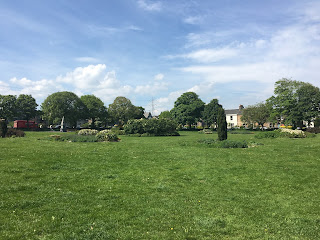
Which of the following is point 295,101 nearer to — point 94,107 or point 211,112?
point 211,112

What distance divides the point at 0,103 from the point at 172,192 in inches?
2695

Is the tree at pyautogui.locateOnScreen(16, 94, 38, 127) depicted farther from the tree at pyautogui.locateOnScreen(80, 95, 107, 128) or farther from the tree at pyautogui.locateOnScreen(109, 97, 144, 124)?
the tree at pyautogui.locateOnScreen(109, 97, 144, 124)

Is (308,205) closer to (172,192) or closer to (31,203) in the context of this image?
(172,192)

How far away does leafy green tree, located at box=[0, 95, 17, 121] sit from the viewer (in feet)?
199

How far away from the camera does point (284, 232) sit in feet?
15.4

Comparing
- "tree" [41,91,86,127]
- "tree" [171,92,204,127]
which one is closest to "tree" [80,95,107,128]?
"tree" [41,91,86,127]

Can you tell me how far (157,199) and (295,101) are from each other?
54.4 metres

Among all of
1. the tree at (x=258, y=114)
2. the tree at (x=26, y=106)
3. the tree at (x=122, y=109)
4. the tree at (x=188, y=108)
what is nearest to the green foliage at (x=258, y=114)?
the tree at (x=258, y=114)

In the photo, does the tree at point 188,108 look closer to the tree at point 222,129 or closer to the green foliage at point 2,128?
the tree at point 222,129

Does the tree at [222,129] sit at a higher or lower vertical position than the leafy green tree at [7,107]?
lower

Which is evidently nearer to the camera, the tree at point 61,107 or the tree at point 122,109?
the tree at point 61,107

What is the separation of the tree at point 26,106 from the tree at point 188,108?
1691 inches

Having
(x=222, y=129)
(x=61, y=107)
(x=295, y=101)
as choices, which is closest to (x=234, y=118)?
(x=295, y=101)

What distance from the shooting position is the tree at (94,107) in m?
68.9
